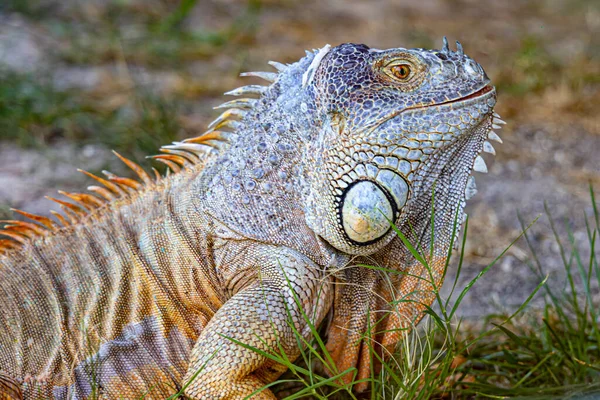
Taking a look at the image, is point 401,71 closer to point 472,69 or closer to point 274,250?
point 472,69

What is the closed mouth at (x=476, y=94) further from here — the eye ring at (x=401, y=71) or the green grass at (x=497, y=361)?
the green grass at (x=497, y=361)

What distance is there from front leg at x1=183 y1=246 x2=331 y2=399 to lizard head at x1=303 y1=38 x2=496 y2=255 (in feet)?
0.80

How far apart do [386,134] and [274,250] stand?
0.73 m

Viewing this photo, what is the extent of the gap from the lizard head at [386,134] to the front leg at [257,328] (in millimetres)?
244

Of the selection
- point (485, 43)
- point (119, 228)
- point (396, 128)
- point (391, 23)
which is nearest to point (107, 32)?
point (391, 23)

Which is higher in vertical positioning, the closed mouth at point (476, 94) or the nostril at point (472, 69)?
the nostril at point (472, 69)

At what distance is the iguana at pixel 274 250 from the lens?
3031mm

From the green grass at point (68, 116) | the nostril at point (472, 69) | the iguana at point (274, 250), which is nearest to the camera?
the iguana at point (274, 250)

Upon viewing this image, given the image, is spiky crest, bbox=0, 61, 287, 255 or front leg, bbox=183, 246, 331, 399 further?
A: spiky crest, bbox=0, 61, 287, 255

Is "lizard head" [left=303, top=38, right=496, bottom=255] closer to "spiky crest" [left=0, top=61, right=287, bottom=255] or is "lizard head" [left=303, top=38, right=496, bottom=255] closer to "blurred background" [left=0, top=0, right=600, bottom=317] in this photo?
"spiky crest" [left=0, top=61, right=287, bottom=255]

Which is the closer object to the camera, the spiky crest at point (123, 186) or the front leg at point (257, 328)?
the front leg at point (257, 328)

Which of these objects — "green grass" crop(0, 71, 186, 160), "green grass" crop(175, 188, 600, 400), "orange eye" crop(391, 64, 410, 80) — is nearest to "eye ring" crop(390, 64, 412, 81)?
"orange eye" crop(391, 64, 410, 80)

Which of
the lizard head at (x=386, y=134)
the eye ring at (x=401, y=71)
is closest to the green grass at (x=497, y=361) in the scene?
the lizard head at (x=386, y=134)

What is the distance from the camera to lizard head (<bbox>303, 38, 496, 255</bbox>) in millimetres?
3035
